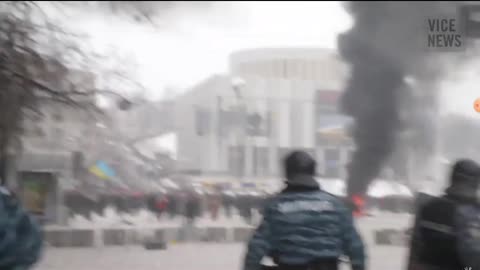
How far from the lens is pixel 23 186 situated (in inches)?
340

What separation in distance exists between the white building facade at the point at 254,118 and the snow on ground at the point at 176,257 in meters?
1.17

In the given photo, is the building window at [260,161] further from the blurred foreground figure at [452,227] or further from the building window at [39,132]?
the blurred foreground figure at [452,227]

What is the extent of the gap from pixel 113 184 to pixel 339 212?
666 cm

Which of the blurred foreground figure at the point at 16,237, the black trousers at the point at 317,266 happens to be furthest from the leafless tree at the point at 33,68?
the blurred foreground figure at the point at 16,237

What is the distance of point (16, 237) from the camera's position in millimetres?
1971

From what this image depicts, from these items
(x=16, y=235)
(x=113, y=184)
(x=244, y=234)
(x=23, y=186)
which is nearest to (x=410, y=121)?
(x=244, y=234)

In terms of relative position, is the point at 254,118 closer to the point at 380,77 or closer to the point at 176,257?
the point at 176,257

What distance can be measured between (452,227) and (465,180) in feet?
0.69

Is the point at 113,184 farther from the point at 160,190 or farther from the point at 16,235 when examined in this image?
the point at 16,235

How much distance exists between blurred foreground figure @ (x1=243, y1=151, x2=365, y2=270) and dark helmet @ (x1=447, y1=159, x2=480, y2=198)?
1.50 ft

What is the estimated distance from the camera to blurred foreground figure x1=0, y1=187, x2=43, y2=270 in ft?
6.35

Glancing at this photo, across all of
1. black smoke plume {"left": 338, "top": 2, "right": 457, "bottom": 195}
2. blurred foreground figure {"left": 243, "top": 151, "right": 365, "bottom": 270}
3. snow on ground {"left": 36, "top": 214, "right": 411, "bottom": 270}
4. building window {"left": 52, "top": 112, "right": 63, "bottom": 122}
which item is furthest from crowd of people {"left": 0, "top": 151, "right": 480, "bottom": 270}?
black smoke plume {"left": 338, "top": 2, "right": 457, "bottom": 195}

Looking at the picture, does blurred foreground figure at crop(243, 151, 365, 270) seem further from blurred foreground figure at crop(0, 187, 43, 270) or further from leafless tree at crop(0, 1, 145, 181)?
leafless tree at crop(0, 1, 145, 181)

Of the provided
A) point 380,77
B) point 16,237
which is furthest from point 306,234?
point 380,77
